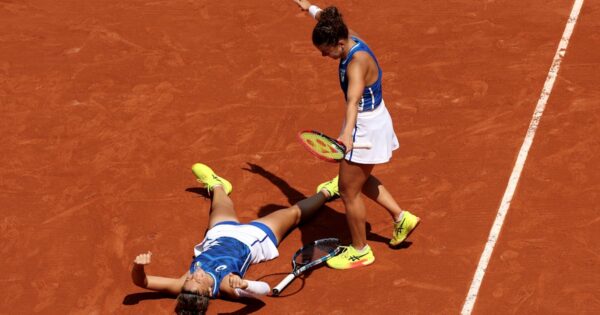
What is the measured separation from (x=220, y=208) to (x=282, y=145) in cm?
140

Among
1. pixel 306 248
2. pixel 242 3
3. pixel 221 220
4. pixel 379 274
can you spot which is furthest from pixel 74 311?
pixel 242 3

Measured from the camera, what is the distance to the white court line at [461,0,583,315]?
25.8 ft

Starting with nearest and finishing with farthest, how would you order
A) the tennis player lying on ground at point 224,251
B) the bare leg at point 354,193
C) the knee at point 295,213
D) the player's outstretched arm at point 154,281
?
the tennis player lying on ground at point 224,251, the player's outstretched arm at point 154,281, the bare leg at point 354,193, the knee at point 295,213

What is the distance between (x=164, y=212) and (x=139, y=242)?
0.48 metres

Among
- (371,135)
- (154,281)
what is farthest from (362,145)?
(154,281)

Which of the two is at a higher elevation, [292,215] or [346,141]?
[346,141]

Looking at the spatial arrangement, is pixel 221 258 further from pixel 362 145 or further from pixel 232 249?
pixel 362 145

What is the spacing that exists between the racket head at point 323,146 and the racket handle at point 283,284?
1.30 metres

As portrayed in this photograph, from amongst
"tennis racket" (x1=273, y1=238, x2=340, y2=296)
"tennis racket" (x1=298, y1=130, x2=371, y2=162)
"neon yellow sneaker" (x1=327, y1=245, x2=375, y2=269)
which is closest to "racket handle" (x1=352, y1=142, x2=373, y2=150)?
"tennis racket" (x1=298, y1=130, x2=371, y2=162)

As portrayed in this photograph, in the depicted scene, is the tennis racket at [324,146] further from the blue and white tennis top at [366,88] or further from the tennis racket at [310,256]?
the tennis racket at [310,256]

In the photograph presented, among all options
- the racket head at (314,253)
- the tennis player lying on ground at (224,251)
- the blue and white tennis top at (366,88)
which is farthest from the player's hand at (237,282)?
the blue and white tennis top at (366,88)

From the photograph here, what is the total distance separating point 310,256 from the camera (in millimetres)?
8297

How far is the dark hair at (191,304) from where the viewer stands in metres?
7.09

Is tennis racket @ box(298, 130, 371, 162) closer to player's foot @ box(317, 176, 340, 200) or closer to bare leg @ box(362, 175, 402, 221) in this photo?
bare leg @ box(362, 175, 402, 221)
